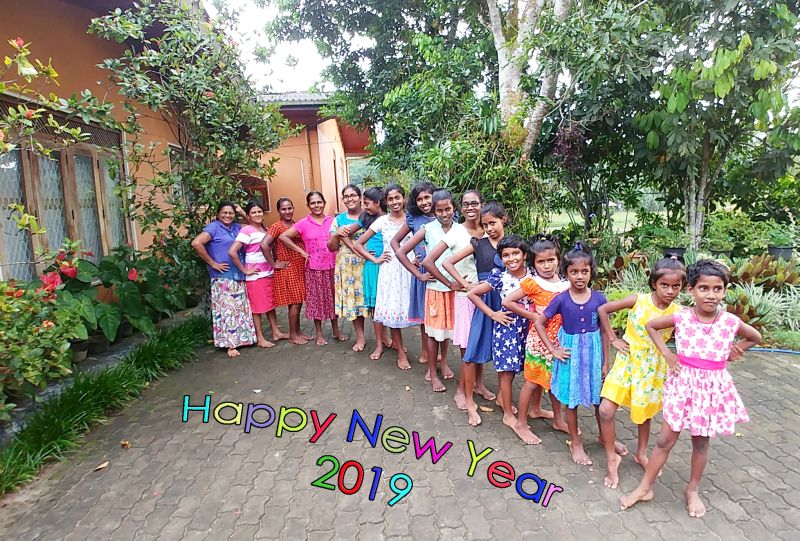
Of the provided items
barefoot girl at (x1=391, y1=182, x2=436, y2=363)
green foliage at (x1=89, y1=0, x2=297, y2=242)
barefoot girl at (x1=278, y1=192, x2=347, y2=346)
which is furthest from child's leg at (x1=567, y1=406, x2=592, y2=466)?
green foliage at (x1=89, y1=0, x2=297, y2=242)

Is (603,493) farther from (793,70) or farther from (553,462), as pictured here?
(793,70)

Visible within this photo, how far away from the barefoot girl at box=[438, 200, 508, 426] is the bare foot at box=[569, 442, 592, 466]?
0.63 metres

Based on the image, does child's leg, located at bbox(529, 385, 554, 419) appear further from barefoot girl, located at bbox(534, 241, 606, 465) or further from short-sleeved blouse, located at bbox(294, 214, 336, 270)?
short-sleeved blouse, located at bbox(294, 214, 336, 270)

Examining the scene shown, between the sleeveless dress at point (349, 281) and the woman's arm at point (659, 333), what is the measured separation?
109 inches

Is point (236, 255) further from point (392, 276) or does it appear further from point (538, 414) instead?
point (538, 414)

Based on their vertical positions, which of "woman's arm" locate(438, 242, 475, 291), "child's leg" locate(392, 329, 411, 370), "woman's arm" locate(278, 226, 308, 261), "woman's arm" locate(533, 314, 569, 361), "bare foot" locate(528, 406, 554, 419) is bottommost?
"bare foot" locate(528, 406, 554, 419)

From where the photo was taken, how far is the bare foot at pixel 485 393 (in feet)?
11.9

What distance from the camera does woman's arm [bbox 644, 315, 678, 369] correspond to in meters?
2.22

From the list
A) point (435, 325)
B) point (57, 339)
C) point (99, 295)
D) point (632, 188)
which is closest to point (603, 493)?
point (435, 325)

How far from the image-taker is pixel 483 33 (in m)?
9.35

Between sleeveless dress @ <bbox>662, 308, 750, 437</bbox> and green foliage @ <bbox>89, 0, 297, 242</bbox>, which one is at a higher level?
green foliage @ <bbox>89, 0, 297, 242</bbox>

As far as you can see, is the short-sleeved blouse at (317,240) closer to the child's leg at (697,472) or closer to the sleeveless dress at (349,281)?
the sleeveless dress at (349,281)

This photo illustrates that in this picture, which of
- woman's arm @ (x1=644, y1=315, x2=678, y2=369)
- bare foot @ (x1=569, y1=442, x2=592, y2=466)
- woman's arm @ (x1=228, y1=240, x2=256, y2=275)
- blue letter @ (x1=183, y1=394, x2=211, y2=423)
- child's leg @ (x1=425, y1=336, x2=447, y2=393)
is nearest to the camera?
woman's arm @ (x1=644, y1=315, x2=678, y2=369)

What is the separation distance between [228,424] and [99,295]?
2.70m
